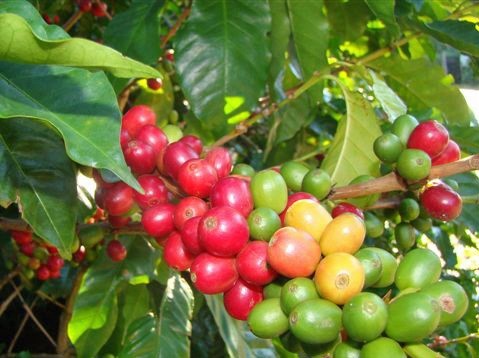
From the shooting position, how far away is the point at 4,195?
39.7 inches

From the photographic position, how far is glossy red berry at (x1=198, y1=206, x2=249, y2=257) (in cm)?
88

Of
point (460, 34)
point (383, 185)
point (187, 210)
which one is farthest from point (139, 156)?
point (460, 34)

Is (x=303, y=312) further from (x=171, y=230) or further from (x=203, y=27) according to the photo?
(x=203, y=27)

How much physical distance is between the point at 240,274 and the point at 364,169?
0.68m

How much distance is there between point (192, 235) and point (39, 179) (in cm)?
33

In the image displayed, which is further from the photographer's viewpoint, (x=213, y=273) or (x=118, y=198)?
(x=118, y=198)

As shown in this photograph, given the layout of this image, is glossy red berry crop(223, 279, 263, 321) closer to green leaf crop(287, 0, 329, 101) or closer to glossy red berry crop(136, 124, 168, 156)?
glossy red berry crop(136, 124, 168, 156)

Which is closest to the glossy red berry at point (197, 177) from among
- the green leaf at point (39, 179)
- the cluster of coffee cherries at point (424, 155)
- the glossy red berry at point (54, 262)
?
the green leaf at point (39, 179)

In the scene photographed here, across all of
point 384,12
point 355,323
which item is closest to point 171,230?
point 355,323

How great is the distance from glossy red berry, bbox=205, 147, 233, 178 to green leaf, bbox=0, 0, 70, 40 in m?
0.38

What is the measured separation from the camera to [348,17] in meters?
2.14

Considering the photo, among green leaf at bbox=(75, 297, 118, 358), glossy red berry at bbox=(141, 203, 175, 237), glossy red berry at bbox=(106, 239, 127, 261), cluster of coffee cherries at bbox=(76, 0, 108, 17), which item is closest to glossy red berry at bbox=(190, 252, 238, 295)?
glossy red berry at bbox=(141, 203, 175, 237)

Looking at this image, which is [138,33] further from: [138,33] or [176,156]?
[176,156]

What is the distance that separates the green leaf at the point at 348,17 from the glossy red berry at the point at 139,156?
1.29 m
